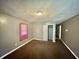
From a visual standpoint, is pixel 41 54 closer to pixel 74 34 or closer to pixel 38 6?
pixel 74 34

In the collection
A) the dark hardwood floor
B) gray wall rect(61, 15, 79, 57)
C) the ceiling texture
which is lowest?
the dark hardwood floor

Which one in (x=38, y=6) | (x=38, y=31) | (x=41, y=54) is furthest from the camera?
(x=38, y=31)

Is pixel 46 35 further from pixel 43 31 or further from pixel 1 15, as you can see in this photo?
pixel 1 15

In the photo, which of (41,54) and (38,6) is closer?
(38,6)

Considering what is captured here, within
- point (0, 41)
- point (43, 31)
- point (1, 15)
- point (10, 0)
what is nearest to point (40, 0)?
point (10, 0)

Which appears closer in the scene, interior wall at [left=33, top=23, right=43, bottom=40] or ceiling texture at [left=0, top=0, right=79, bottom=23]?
ceiling texture at [left=0, top=0, right=79, bottom=23]

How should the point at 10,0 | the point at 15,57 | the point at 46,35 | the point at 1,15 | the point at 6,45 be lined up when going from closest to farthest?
the point at 10,0 < the point at 1,15 < the point at 15,57 < the point at 6,45 < the point at 46,35

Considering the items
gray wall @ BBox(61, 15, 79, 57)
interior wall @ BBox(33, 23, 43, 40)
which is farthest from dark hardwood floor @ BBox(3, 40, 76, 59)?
interior wall @ BBox(33, 23, 43, 40)

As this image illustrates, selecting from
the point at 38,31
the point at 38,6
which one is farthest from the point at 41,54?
the point at 38,31

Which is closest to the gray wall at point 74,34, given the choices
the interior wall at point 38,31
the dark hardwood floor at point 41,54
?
the dark hardwood floor at point 41,54

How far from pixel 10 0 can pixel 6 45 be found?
225cm

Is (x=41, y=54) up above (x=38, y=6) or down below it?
below

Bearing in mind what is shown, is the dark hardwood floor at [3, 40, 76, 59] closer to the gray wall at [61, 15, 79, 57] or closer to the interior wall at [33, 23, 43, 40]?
the gray wall at [61, 15, 79, 57]

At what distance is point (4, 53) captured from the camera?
318cm
